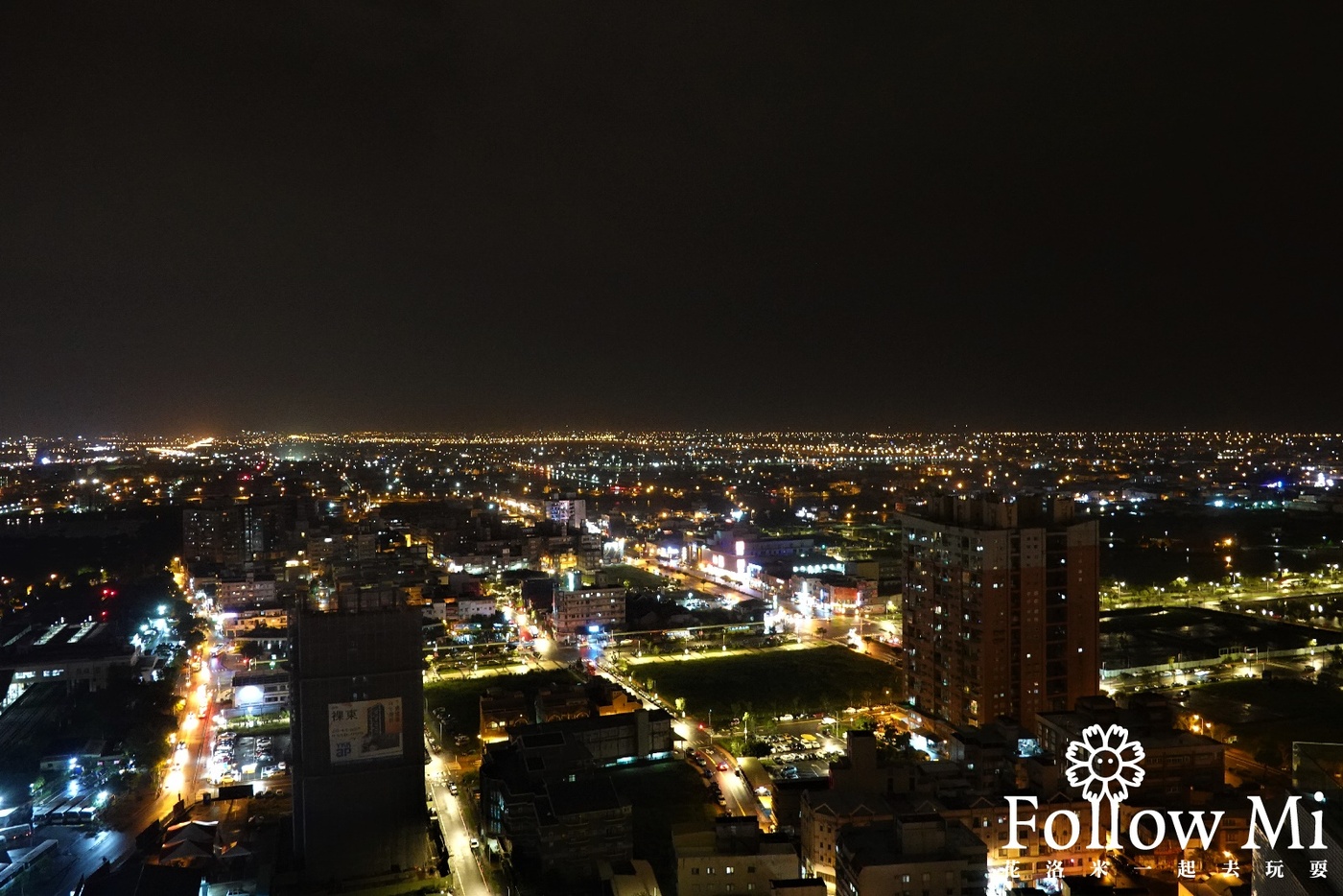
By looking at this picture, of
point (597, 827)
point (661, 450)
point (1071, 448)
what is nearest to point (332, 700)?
point (597, 827)

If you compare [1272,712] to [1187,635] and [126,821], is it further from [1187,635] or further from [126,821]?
[126,821]

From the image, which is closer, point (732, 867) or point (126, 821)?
point (732, 867)

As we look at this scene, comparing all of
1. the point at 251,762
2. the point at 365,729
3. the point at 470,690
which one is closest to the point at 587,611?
the point at 470,690

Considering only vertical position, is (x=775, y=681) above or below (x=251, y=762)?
below

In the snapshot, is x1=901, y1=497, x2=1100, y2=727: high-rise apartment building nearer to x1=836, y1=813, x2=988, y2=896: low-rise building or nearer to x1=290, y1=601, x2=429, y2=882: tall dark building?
x1=836, y1=813, x2=988, y2=896: low-rise building

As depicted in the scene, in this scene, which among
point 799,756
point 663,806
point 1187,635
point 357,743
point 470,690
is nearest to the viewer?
point 357,743

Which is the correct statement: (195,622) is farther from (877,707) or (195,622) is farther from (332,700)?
(877,707)

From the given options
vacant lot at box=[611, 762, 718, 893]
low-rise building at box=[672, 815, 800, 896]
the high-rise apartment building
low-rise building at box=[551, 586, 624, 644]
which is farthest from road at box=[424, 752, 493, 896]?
low-rise building at box=[551, 586, 624, 644]
